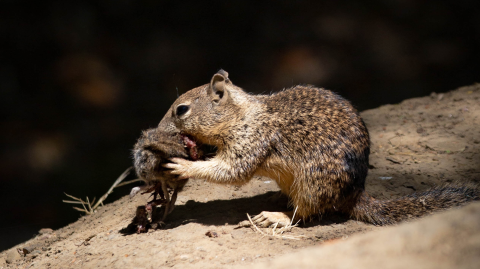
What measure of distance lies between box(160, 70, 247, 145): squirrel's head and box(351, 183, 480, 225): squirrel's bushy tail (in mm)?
1373

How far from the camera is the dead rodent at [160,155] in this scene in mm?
3242

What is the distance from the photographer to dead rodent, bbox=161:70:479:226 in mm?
3209

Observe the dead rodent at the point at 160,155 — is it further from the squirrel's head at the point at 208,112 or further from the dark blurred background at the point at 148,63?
the dark blurred background at the point at 148,63

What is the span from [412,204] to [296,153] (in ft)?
3.50

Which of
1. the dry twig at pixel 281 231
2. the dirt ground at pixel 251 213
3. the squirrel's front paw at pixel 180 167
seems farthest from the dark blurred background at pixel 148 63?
the dry twig at pixel 281 231

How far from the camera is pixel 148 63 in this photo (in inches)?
227

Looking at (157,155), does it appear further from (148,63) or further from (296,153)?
(148,63)

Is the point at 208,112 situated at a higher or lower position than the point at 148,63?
lower

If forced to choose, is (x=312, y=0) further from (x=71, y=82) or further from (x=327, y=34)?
(x=71, y=82)

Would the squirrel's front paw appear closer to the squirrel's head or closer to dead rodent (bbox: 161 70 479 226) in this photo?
dead rodent (bbox: 161 70 479 226)

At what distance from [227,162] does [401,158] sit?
2106mm

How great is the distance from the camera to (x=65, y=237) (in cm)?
387

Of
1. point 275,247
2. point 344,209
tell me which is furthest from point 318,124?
point 275,247

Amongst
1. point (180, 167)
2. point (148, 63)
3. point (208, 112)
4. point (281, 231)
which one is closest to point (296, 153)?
point (281, 231)
